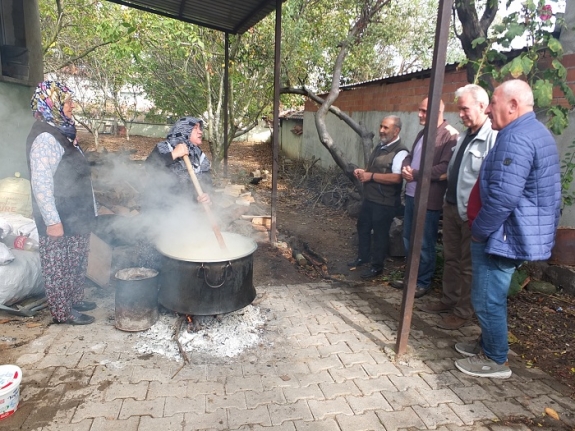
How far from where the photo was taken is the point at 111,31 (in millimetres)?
7059

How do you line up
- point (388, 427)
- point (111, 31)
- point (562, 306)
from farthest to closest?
point (111, 31) → point (562, 306) → point (388, 427)

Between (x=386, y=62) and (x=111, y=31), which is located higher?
(x=386, y=62)

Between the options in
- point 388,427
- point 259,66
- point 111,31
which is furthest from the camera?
point 259,66

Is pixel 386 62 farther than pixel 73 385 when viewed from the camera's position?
Yes

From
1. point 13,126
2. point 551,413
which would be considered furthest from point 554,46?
point 13,126

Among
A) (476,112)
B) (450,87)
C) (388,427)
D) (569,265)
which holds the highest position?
(450,87)

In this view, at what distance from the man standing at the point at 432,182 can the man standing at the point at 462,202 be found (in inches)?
8.5

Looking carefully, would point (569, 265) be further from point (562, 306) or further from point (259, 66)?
point (259, 66)

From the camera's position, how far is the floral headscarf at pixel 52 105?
10.1 feet

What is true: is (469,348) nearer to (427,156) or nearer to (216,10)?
(427,156)

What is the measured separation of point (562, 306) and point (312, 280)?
2.76 m

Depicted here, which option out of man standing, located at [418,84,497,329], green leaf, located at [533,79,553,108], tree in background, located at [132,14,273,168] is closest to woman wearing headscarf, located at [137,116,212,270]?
man standing, located at [418,84,497,329]

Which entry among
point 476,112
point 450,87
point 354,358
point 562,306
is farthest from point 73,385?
point 450,87

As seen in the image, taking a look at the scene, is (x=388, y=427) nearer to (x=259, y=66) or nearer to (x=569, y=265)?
(x=569, y=265)
